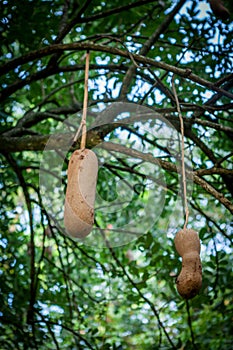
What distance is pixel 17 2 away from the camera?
2.23m

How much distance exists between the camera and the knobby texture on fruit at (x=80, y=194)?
1.04 m

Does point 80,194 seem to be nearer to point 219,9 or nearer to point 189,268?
point 189,268

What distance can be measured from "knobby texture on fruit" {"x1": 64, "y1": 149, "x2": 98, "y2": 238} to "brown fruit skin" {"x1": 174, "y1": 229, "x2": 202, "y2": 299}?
217 mm

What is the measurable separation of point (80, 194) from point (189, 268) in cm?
28

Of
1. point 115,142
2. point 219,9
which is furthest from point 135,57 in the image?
point 115,142

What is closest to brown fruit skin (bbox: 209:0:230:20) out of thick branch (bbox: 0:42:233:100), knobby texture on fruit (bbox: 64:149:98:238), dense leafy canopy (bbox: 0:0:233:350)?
thick branch (bbox: 0:42:233:100)

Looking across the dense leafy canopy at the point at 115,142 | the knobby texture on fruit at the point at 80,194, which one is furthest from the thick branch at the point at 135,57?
the knobby texture on fruit at the point at 80,194

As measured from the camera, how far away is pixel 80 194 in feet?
3.43

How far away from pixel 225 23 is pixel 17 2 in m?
0.98

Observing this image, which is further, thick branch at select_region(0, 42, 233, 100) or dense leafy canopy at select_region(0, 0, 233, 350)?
dense leafy canopy at select_region(0, 0, 233, 350)

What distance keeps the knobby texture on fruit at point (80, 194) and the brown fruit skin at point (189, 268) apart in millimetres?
217

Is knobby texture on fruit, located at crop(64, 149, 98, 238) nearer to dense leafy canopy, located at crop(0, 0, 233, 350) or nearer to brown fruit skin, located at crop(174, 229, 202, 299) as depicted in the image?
brown fruit skin, located at crop(174, 229, 202, 299)

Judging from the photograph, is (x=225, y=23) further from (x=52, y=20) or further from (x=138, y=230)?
(x=138, y=230)

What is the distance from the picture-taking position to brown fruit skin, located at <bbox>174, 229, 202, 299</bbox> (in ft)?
3.49
